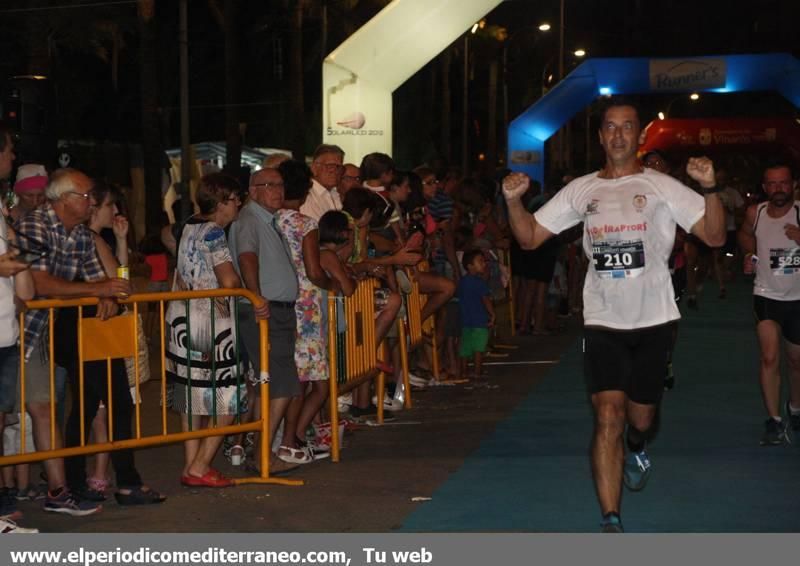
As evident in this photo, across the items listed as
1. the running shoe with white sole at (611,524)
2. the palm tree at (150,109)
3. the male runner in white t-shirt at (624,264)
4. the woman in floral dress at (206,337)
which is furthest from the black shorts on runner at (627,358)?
the palm tree at (150,109)

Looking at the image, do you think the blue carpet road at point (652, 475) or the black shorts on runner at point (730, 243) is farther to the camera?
the black shorts on runner at point (730, 243)

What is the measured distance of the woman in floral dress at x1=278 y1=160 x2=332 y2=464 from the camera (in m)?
9.59

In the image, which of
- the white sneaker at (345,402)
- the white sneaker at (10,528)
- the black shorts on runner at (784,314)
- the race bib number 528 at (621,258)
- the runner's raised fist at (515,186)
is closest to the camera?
the race bib number 528 at (621,258)

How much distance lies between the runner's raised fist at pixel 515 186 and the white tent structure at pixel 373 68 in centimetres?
999

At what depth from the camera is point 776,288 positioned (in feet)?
33.5

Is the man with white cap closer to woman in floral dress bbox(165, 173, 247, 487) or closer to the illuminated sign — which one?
woman in floral dress bbox(165, 173, 247, 487)

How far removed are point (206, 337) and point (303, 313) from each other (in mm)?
1118

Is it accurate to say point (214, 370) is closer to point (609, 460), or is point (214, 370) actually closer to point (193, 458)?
point (193, 458)

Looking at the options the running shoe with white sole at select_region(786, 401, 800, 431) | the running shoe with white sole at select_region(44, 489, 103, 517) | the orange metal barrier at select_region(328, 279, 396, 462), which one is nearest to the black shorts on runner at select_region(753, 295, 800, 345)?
the running shoe with white sole at select_region(786, 401, 800, 431)

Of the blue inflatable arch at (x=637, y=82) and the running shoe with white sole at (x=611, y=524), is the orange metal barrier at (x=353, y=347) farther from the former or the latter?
the blue inflatable arch at (x=637, y=82)

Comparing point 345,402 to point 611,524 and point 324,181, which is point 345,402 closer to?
point 324,181

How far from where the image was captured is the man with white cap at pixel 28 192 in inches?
355

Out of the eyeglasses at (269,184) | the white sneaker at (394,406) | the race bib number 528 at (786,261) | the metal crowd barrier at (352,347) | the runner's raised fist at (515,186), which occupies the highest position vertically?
the eyeglasses at (269,184)

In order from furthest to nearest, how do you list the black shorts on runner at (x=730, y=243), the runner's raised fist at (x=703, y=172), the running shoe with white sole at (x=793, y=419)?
1. the black shorts on runner at (x=730, y=243)
2. the running shoe with white sole at (x=793, y=419)
3. the runner's raised fist at (x=703, y=172)
